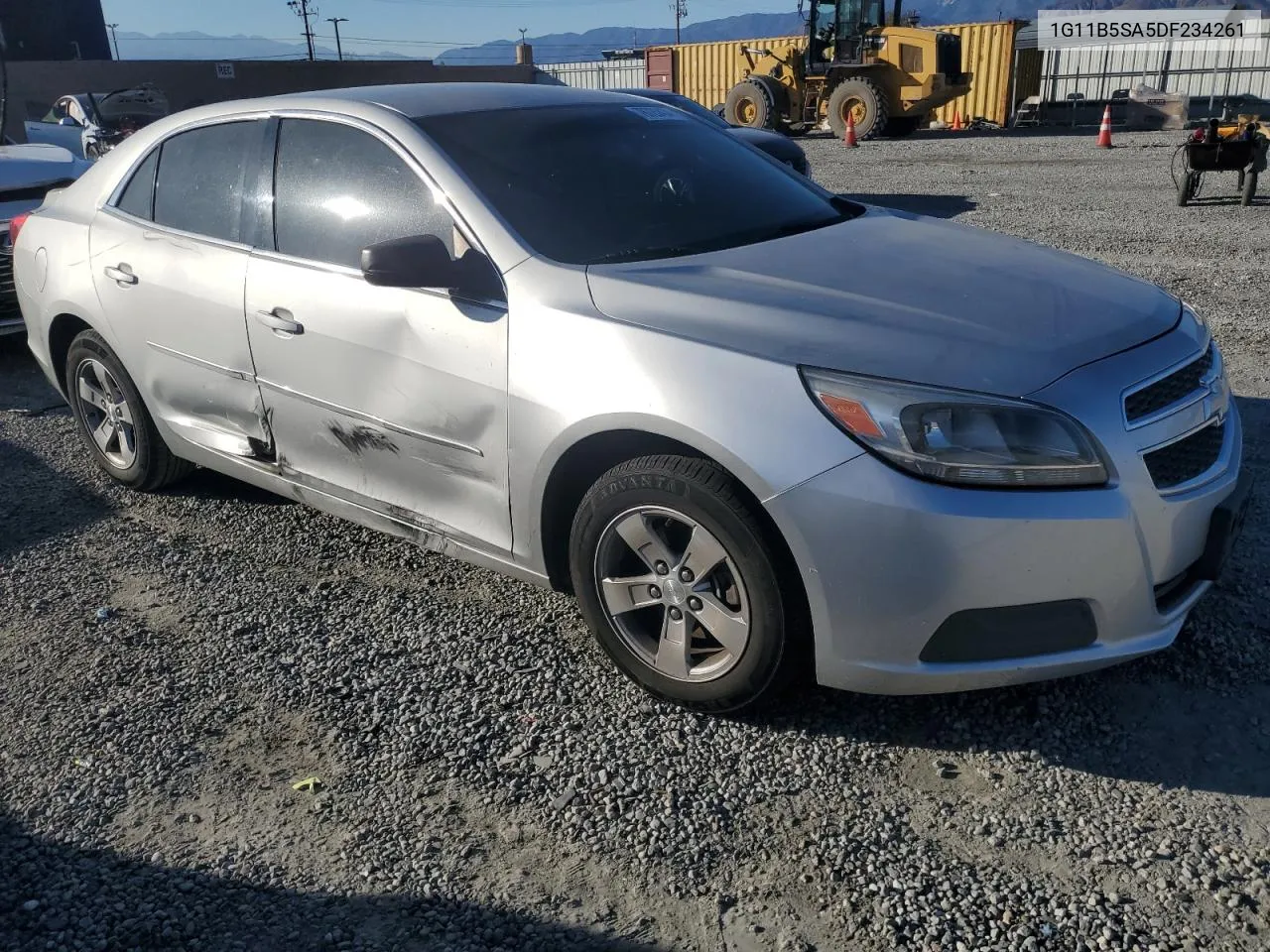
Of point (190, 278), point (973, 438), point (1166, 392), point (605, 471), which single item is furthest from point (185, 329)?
point (1166, 392)

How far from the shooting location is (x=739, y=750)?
2.83m

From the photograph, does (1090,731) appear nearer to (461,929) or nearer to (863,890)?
(863,890)

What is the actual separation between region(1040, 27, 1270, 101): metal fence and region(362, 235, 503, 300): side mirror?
100ft

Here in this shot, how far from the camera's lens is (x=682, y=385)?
2680 millimetres

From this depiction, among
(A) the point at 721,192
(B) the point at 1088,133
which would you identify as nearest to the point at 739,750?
(A) the point at 721,192

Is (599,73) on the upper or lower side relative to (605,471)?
lower

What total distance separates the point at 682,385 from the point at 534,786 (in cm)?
109

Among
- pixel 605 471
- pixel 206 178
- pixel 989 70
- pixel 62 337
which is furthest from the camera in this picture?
pixel 989 70

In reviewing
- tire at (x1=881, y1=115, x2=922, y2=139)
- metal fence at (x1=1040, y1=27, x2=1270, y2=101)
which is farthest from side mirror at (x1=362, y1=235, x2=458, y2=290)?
metal fence at (x1=1040, y1=27, x2=1270, y2=101)

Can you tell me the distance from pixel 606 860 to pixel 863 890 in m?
0.58

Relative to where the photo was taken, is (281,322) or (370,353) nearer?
(370,353)

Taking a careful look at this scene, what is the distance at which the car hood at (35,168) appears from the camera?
288 inches

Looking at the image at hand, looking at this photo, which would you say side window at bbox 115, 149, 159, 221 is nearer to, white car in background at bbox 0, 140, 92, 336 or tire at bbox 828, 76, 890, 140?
white car in background at bbox 0, 140, 92, 336

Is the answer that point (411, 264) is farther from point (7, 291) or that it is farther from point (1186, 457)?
point (7, 291)
